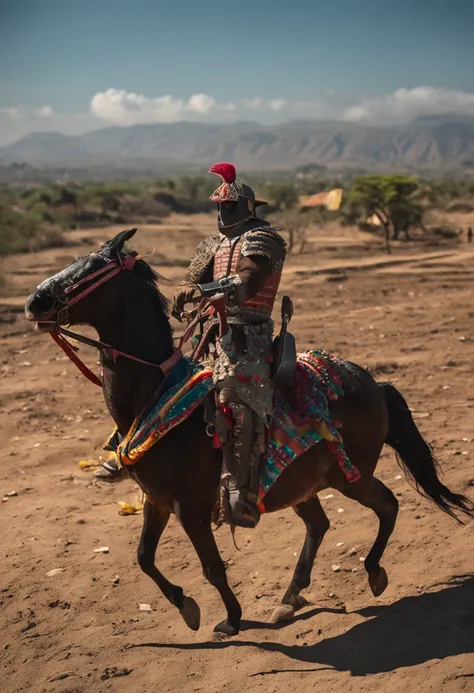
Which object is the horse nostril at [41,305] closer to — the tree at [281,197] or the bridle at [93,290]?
the bridle at [93,290]

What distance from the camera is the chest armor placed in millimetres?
5141

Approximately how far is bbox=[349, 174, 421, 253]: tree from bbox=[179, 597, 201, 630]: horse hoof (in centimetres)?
3099

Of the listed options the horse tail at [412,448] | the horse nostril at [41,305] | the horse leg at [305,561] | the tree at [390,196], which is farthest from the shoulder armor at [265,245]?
the tree at [390,196]

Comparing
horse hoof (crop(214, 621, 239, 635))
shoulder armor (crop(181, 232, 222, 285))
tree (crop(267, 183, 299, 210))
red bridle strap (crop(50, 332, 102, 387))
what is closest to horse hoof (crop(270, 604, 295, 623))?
horse hoof (crop(214, 621, 239, 635))

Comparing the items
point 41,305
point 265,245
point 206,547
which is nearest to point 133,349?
point 41,305

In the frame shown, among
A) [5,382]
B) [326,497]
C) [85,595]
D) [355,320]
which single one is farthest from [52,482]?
[355,320]

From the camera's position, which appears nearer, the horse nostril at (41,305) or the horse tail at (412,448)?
the horse nostril at (41,305)

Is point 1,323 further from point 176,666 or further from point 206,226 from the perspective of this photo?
point 206,226

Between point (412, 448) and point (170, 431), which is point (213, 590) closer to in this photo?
point (170, 431)

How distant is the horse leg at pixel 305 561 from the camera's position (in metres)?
6.07

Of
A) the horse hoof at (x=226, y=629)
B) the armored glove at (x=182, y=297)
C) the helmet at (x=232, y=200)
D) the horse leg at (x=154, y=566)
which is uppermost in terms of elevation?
the helmet at (x=232, y=200)

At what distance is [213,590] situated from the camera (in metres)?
6.56

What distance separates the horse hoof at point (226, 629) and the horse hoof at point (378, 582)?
1121 millimetres

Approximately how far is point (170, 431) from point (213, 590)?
1.92 m
